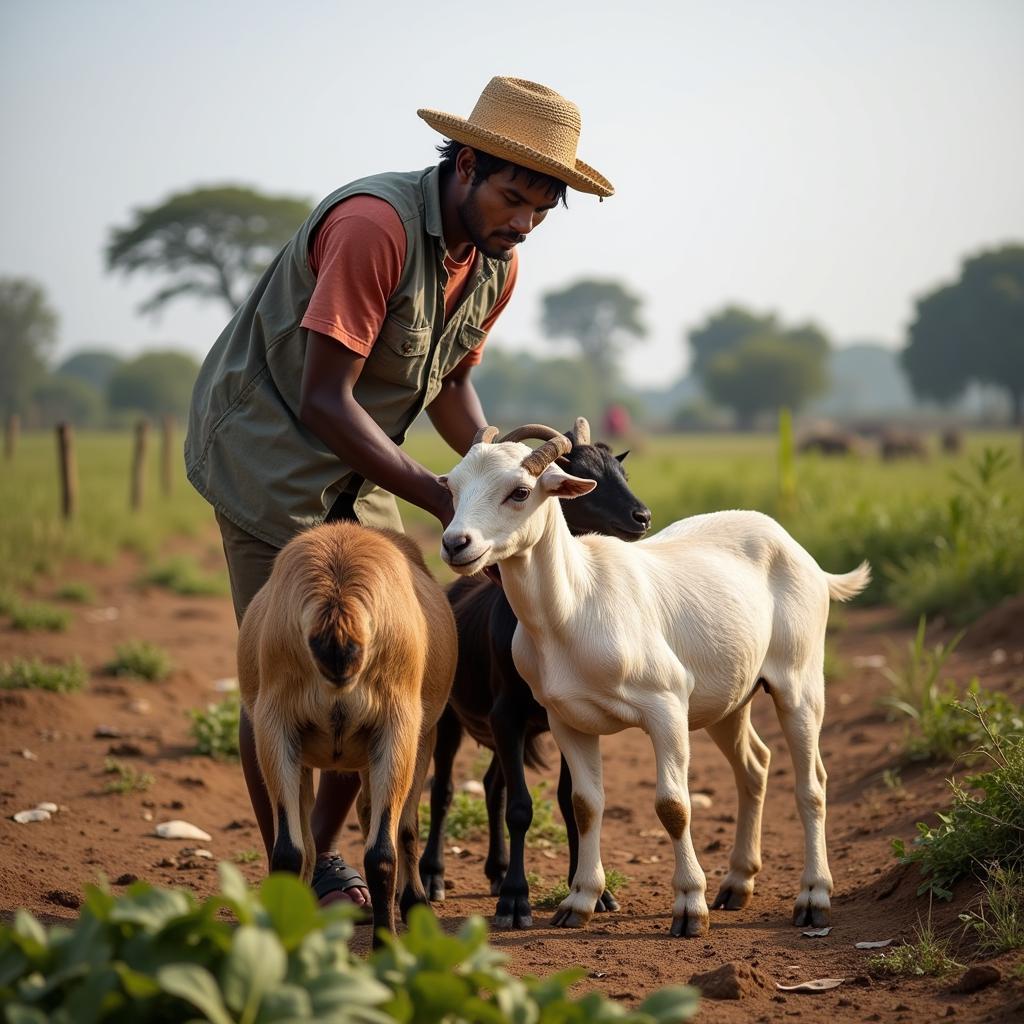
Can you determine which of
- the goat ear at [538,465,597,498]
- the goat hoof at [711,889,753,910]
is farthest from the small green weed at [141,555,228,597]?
the goat ear at [538,465,597,498]

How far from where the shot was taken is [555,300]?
11894cm

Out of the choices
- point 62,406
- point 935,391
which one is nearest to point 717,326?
point 935,391

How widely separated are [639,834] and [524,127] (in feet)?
10.8

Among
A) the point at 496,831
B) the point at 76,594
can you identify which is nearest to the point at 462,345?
the point at 496,831

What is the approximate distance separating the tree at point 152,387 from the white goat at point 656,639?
232 feet

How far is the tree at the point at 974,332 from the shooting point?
68.2m

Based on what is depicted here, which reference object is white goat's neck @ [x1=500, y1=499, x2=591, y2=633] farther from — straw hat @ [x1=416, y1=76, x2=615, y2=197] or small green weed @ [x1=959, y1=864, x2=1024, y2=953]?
small green weed @ [x1=959, y1=864, x2=1024, y2=953]

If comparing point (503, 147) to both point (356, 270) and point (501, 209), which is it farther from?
point (356, 270)

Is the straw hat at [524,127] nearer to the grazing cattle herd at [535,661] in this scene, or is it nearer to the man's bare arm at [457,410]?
the grazing cattle herd at [535,661]

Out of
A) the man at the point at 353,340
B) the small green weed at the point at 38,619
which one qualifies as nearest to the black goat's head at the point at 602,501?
the man at the point at 353,340

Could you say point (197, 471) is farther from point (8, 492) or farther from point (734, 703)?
point (8, 492)

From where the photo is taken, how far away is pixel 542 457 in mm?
3916

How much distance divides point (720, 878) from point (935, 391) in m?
71.6

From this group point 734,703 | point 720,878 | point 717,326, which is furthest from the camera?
point 717,326
